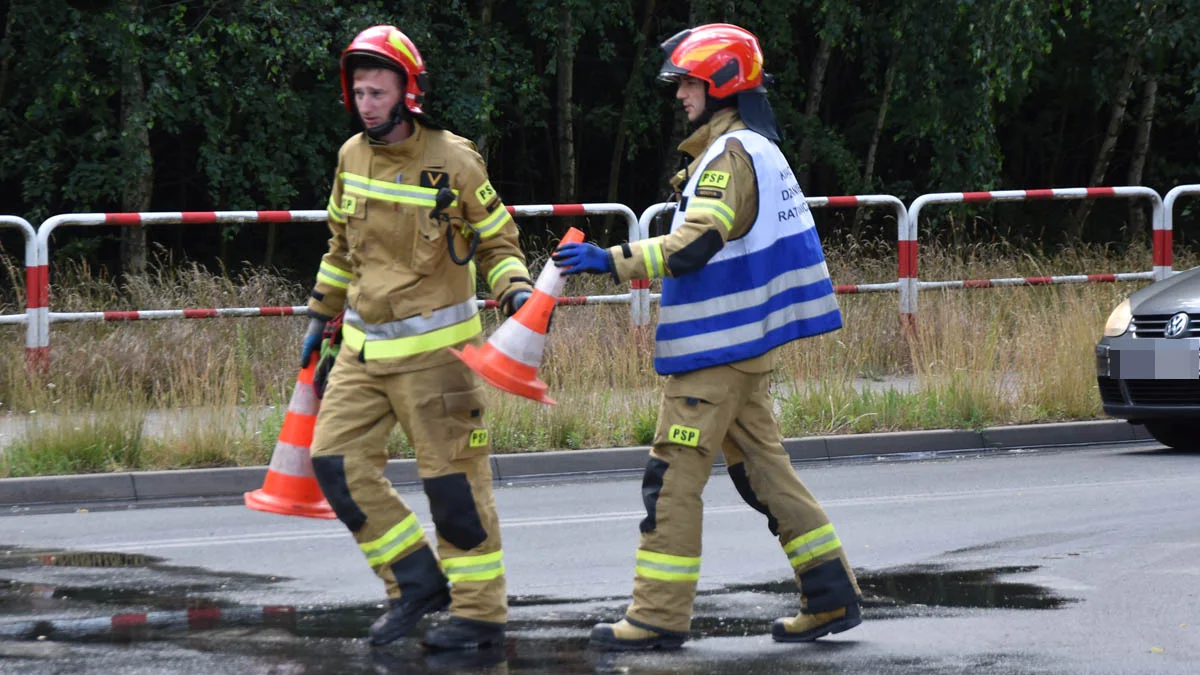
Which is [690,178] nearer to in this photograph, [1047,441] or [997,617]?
[997,617]

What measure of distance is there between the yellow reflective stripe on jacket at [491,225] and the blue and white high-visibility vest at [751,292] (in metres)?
0.54

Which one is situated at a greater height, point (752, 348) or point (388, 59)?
point (388, 59)

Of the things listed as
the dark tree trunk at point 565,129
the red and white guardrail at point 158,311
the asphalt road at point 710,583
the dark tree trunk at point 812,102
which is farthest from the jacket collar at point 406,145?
the dark tree trunk at point 812,102

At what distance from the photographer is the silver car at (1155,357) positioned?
9.83 meters

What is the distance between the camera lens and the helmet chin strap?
5371mm

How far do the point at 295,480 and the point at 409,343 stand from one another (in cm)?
Result: 69

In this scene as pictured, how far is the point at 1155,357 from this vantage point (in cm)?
991

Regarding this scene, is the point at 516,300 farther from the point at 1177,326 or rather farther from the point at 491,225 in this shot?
the point at 1177,326

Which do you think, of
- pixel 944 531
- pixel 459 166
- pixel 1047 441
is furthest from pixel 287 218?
pixel 459 166

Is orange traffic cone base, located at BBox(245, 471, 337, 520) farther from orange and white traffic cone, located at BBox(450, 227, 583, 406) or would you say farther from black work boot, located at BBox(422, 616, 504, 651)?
orange and white traffic cone, located at BBox(450, 227, 583, 406)

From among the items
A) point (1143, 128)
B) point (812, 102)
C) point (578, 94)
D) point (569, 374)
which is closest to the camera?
point (569, 374)

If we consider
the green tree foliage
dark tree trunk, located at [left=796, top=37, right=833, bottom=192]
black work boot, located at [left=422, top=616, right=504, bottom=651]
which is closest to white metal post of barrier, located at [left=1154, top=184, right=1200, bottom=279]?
the green tree foliage

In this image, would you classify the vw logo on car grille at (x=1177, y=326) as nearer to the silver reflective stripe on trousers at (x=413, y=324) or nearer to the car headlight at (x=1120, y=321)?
the car headlight at (x=1120, y=321)

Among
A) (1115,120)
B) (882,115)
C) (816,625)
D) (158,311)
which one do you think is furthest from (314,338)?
(1115,120)
